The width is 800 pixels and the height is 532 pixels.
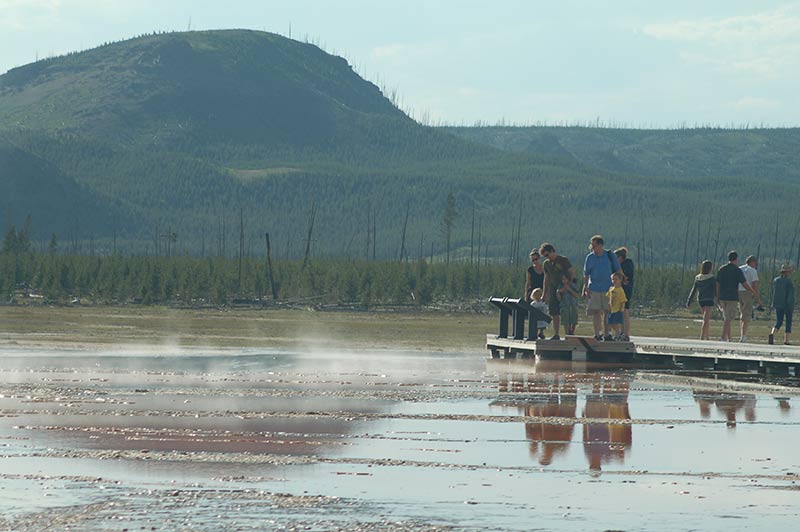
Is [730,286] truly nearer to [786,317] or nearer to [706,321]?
[706,321]

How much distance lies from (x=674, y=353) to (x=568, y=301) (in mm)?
2281

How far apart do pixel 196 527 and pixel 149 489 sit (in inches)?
64.1

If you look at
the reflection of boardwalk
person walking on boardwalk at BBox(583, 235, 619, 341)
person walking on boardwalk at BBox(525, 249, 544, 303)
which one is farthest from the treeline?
the reflection of boardwalk

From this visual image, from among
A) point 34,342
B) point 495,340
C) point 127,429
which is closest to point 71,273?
point 34,342

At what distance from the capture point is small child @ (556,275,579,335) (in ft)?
95.8

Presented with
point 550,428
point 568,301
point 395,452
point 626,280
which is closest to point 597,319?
point 568,301

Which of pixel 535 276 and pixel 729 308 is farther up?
pixel 535 276

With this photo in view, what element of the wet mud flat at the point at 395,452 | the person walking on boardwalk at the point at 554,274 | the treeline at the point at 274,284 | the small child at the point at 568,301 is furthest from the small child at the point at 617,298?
the treeline at the point at 274,284

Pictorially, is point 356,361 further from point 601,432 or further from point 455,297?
point 455,297

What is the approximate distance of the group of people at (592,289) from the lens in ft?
91.7

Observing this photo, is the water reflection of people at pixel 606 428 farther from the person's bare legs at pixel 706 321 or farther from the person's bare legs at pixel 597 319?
the person's bare legs at pixel 706 321

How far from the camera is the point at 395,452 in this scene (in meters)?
15.5

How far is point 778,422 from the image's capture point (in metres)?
18.4

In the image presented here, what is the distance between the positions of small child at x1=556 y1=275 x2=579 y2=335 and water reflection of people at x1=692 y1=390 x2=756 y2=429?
6513 mm
